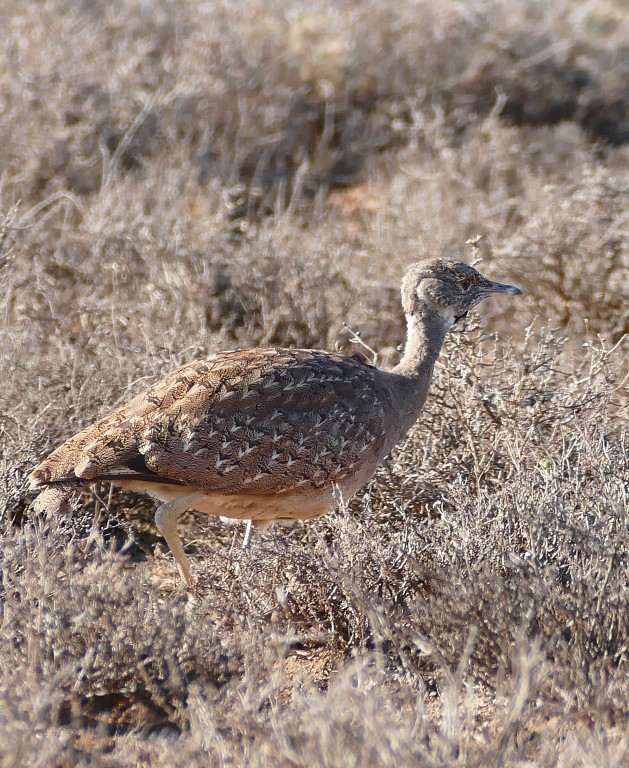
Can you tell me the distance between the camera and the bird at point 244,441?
3.28m

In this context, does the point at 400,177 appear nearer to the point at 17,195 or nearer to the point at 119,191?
the point at 119,191

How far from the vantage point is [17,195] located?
21.6ft

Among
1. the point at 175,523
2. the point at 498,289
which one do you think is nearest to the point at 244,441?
the point at 175,523

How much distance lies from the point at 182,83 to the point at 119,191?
5.63 feet

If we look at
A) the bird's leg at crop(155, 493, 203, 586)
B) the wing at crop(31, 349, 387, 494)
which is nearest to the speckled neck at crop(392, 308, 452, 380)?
the wing at crop(31, 349, 387, 494)

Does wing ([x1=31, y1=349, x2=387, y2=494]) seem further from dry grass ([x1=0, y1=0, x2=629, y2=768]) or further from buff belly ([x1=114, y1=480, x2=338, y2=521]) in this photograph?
dry grass ([x1=0, y1=0, x2=629, y2=768])

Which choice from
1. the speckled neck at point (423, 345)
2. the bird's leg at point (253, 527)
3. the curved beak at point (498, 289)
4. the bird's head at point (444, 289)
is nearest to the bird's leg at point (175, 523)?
the bird's leg at point (253, 527)

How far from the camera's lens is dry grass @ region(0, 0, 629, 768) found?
2527mm

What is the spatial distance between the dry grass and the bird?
19cm

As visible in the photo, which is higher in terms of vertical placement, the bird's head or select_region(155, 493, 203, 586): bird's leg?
the bird's head

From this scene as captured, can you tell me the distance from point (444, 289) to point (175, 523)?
1.46 metres

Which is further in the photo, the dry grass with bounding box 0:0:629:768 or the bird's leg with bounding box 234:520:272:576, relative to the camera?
the bird's leg with bounding box 234:520:272:576

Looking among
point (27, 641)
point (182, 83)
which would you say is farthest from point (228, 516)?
point (182, 83)

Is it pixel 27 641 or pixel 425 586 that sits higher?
pixel 27 641
